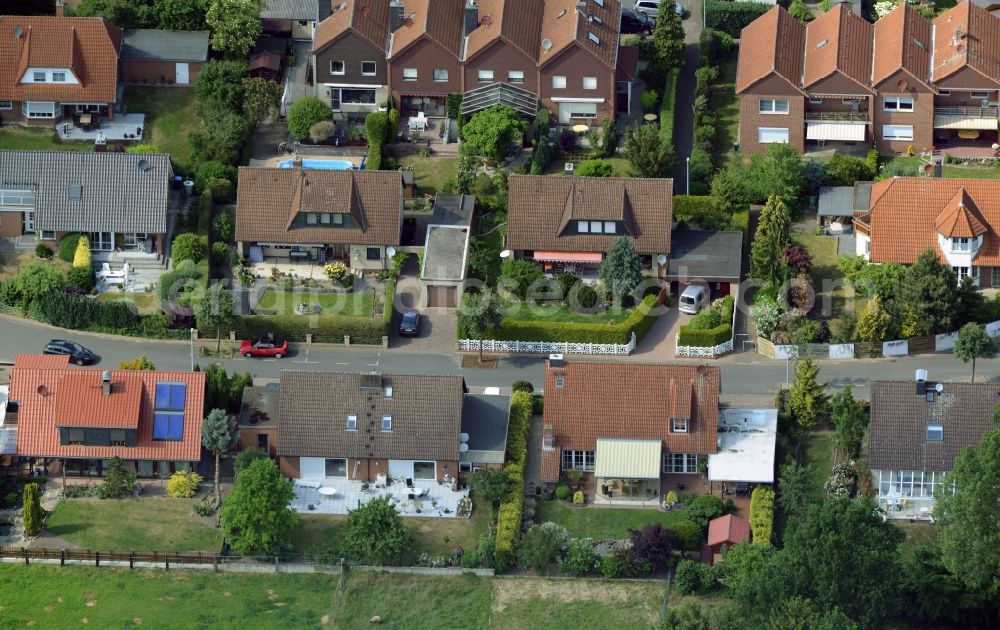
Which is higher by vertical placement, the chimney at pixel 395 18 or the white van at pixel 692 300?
the chimney at pixel 395 18

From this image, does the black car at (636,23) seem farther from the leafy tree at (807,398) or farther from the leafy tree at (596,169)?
the leafy tree at (807,398)

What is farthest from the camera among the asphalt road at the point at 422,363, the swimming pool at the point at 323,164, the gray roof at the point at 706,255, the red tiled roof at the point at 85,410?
the swimming pool at the point at 323,164

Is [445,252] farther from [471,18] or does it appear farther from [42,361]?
[42,361]

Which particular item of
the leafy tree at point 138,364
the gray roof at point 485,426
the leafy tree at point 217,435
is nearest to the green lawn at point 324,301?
the leafy tree at point 138,364

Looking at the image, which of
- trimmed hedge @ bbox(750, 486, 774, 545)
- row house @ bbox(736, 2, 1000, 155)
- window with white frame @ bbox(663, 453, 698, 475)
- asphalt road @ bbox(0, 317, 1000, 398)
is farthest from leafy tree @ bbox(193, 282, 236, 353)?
row house @ bbox(736, 2, 1000, 155)

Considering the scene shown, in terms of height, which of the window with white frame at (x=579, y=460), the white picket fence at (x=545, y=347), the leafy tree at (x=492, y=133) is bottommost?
the window with white frame at (x=579, y=460)

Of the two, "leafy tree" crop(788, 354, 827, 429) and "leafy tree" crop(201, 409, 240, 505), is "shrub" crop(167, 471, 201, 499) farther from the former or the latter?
"leafy tree" crop(788, 354, 827, 429)

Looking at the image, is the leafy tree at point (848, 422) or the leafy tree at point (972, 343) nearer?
the leafy tree at point (848, 422)

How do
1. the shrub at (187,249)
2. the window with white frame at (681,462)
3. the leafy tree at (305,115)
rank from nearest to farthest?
the window with white frame at (681,462)
the shrub at (187,249)
the leafy tree at (305,115)
